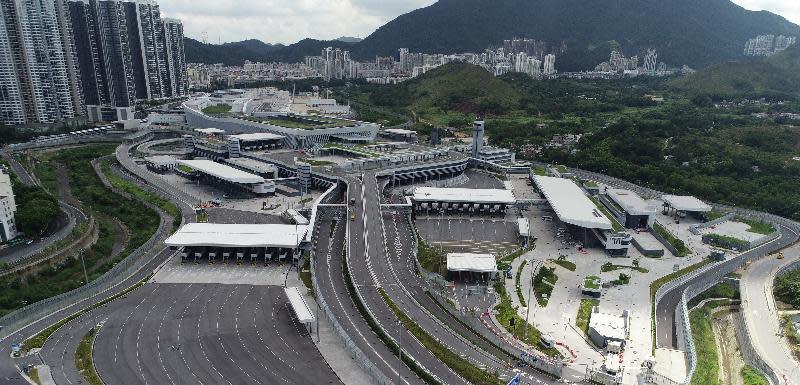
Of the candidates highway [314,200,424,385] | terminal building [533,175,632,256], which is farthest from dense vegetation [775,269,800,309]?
highway [314,200,424,385]

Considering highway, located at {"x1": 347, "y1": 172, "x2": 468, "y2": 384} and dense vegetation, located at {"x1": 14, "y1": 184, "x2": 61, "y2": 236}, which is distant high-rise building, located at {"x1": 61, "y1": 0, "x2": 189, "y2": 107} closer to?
dense vegetation, located at {"x1": 14, "y1": 184, "x2": 61, "y2": 236}

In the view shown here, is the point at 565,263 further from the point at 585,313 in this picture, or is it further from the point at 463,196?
the point at 463,196

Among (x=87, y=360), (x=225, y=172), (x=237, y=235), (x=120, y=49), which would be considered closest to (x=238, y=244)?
(x=237, y=235)

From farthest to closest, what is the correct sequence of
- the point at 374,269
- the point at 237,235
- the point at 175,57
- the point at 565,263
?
the point at 175,57 → the point at 565,263 → the point at 237,235 → the point at 374,269

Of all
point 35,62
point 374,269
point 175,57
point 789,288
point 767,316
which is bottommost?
point 767,316

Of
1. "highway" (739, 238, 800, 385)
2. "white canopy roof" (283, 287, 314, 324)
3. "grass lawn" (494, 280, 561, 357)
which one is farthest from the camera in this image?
"white canopy roof" (283, 287, 314, 324)

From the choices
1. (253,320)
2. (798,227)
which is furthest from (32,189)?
(798,227)
